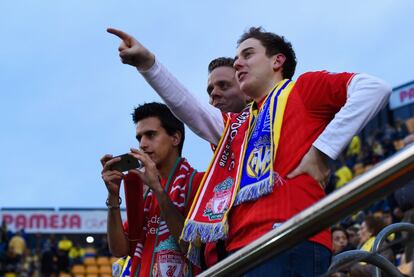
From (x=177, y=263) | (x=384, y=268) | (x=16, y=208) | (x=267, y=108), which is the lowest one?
(x=384, y=268)

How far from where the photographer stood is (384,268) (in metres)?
1.82

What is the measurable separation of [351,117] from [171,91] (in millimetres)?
699

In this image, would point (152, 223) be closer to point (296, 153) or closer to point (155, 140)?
point (155, 140)

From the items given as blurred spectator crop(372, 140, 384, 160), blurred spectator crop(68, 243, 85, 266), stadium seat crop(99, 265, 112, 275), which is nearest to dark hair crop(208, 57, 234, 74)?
blurred spectator crop(372, 140, 384, 160)

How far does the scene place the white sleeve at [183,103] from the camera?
286cm

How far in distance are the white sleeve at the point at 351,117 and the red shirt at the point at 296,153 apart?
0.09 metres

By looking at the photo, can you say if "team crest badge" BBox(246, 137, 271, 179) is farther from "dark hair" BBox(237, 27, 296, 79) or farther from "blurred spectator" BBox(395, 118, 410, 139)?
"blurred spectator" BBox(395, 118, 410, 139)

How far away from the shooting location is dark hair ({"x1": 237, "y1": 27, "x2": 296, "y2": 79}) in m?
2.80

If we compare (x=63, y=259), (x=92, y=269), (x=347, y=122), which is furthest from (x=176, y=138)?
(x=92, y=269)

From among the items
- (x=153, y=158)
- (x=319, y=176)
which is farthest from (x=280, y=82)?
(x=153, y=158)

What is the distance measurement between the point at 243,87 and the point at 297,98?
21 cm

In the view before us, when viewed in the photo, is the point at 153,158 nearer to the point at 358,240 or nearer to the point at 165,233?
the point at 165,233

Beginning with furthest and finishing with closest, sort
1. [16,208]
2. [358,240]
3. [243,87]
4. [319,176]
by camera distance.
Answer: [16,208] < [358,240] < [243,87] < [319,176]

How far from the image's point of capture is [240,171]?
259cm
